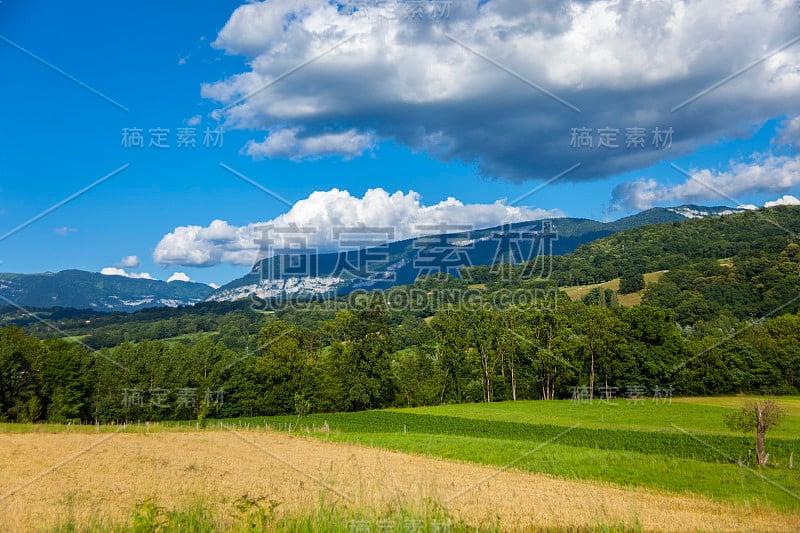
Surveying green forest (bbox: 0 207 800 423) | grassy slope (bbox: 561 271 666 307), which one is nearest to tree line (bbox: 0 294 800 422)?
green forest (bbox: 0 207 800 423)

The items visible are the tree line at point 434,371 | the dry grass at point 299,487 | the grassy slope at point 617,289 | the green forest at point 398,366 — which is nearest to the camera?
the dry grass at point 299,487

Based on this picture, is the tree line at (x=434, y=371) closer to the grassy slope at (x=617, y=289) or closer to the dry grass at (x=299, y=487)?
the dry grass at (x=299, y=487)

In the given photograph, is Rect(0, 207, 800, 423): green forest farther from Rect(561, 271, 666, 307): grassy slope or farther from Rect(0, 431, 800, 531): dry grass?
Rect(561, 271, 666, 307): grassy slope

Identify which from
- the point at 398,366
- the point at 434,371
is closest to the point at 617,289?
the point at 434,371

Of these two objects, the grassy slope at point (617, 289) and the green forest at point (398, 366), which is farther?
the grassy slope at point (617, 289)

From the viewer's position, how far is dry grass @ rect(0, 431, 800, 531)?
13.0 meters

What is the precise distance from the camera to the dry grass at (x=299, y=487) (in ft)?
42.7

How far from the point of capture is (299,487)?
629 inches

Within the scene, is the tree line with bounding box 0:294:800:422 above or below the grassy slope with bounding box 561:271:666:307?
below

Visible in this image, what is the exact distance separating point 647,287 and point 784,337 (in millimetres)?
68304

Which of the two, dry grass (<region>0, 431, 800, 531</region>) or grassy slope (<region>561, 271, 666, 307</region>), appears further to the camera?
grassy slope (<region>561, 271, 666, 307</region>)

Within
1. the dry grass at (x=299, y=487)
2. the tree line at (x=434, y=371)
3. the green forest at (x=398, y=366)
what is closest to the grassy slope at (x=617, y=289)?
the green forest at (x=398, y=366)

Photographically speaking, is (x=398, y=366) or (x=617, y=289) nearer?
(x=398, y=366)

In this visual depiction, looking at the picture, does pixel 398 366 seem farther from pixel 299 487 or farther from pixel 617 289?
pixel 617 289
